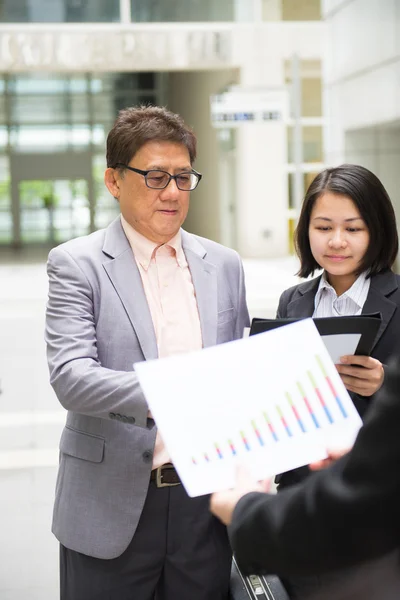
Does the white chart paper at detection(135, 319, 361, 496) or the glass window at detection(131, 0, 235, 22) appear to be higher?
the glass window at detection(131, 0, 235, 22)

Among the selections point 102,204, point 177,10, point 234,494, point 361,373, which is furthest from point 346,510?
point 102,204

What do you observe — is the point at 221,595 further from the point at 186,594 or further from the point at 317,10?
the point at 317,10

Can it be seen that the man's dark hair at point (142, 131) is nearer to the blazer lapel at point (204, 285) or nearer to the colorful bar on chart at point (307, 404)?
the blazer lapel at point (204, 285)

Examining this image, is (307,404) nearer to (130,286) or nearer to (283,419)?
(283,419)

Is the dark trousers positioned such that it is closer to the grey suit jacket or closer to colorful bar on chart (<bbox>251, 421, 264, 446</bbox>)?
the grey suit jacket

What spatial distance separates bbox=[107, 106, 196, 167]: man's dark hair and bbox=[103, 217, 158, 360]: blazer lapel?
23 centimetres

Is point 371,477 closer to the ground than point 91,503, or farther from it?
farther from it

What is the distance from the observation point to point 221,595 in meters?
2.44

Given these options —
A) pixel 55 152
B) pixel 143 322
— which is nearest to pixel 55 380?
pixel 143 322

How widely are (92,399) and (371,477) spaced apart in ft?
3.67

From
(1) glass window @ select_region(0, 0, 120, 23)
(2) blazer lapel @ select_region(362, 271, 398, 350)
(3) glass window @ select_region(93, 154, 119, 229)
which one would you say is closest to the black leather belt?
(2) blazer lapel @ select_region(362, 271, 398, 350)

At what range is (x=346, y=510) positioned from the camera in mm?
1052

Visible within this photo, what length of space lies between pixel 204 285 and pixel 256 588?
3.11 feet

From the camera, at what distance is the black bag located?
8.09ft
